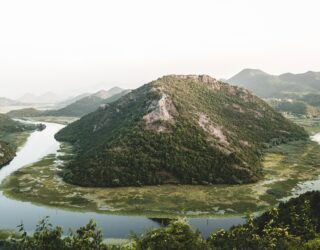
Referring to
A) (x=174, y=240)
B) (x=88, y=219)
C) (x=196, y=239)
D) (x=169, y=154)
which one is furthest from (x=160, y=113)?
(x=174, y=240)

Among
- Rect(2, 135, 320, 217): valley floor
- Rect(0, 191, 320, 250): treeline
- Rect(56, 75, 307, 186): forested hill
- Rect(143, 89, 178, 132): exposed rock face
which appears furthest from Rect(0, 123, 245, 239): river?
Rect(143, 89, 178, 132): exposed rock face

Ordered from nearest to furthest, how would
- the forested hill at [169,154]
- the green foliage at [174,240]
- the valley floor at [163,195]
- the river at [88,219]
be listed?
the green foliage at [174,240]
the river at [88,219]
the valley floor at [163,195]
the forested hill at [169,154]

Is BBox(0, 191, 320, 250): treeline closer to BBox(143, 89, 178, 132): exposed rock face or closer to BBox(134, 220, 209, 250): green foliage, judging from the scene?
BBox(134, 220, 209, 250): green foliage

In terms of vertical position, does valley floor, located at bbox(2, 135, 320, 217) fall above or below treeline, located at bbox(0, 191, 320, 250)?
below

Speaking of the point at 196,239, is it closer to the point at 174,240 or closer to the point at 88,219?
the point at 174,240

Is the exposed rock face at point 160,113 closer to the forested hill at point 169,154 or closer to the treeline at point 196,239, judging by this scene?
the forested hill at point 169,154

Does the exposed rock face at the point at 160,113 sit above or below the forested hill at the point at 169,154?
above

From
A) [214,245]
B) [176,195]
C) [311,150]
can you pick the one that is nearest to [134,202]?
[176,195]

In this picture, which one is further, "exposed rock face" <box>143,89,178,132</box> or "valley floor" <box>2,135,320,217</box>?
"exposed rock face" <box>143,89,178,132</box>

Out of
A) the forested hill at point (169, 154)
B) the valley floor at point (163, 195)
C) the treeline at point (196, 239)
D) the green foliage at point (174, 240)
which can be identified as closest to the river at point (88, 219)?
the valley floor at point (163, 195)
